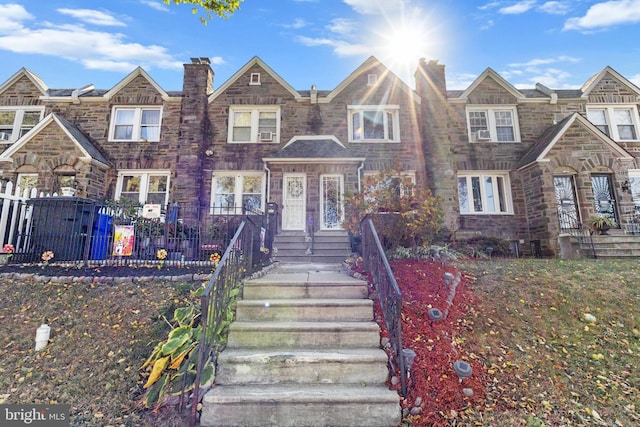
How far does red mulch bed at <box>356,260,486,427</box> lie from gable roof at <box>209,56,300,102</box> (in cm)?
1070

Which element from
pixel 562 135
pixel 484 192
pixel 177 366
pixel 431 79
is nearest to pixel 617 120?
pixel 562 135

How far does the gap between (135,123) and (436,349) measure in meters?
14.5

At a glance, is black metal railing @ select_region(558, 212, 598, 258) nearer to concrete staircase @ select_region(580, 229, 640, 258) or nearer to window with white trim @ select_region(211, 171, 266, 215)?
concrete staircase @ select_region(580, 229, 640, 258)

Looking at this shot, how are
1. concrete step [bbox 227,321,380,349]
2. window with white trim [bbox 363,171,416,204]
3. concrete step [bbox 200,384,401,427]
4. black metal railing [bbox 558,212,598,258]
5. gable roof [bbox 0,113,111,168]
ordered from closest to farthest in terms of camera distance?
concrete step [bbox 200,384,401,427] → concrete step [bbox 227,321,380,349] → window with white trim [bbox 363,171,416,204] → black metal railing [bbox 558,212,598,258] → gable roof [bbox 0,113,111,168]

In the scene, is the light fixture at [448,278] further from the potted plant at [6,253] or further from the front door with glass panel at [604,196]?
the front door with glass panel at [604,196]

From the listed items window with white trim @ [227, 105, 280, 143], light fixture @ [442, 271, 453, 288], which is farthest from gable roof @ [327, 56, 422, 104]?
light fixture @ [442, 271, 453, 288]

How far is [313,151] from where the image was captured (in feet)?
39.0

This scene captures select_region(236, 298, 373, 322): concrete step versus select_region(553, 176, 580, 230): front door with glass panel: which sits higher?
select_region(553, 176, 580, 230): front door with glass panel

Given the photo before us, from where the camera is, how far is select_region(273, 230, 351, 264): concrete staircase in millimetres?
9273

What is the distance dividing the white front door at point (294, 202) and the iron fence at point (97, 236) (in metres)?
4.56

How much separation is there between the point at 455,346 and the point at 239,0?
7649mm

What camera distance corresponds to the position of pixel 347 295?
4.50 m

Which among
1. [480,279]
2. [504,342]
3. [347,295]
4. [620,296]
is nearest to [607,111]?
[620,296]

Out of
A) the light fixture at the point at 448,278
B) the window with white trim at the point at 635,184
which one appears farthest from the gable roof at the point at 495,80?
the light fixture at the point at 448,278
